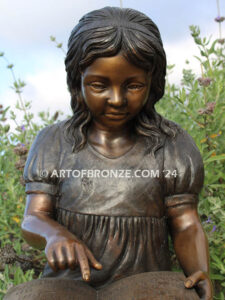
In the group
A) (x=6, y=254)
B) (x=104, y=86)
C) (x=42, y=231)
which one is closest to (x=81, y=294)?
(x=42, y=231)

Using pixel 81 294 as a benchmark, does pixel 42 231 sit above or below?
above

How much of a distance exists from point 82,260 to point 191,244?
46 centimetres

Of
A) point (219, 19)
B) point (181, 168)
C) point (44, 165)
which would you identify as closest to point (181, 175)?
point (181, 168)

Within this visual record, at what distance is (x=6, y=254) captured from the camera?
2.10 metres

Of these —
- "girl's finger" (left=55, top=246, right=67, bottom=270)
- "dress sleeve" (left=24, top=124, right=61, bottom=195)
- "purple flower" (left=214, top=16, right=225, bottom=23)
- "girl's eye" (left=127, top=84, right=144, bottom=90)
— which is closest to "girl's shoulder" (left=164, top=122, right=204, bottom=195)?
"girl's eye" (left=127, top=84, right=144, bottom=90)

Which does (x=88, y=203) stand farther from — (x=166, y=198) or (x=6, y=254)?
(x=6, y=254)

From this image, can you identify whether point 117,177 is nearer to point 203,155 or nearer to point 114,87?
point 114,87

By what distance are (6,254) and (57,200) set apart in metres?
0.67

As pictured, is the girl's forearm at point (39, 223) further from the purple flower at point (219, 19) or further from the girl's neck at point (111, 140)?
the purple flower at point (219, 19)

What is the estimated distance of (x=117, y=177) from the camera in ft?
5.02

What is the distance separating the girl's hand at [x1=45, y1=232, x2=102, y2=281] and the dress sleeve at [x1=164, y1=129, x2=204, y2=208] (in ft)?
1.47

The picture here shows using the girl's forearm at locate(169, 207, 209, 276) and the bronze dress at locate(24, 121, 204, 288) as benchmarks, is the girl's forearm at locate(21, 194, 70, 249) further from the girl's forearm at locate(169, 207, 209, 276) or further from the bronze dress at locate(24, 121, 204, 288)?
the girl's forearm at locate(169, 207, 209, 276)

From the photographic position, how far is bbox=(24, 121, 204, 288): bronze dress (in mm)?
1508

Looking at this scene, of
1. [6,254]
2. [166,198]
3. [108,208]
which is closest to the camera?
[108,208]
